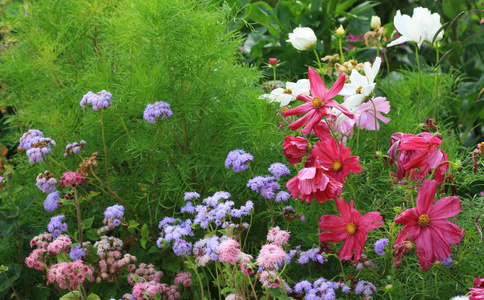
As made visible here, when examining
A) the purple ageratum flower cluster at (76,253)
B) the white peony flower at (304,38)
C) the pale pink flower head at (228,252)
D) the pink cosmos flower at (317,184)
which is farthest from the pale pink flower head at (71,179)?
the white peony flower at (304,38)

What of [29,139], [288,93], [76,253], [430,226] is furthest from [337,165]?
[29,139]

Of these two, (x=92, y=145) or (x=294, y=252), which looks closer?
(x=294, y=252)

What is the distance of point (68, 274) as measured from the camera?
1348 mm

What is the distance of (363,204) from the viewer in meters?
1.68

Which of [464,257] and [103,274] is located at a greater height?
[464,257]

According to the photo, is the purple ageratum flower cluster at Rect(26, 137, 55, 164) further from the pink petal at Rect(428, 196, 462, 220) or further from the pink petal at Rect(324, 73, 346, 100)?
the pink petal at Rect(428, 196, 462, 220)

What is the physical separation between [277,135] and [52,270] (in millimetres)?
820

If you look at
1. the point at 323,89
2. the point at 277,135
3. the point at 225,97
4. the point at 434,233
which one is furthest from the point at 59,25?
the point at 434,233

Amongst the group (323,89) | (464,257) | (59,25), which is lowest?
(464,257)

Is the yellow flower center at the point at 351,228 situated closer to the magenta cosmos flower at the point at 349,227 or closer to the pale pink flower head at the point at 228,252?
the magenta cosmos flower at the point at 349,227

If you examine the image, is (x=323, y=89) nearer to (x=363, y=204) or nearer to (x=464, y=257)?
(x=363, y=204)

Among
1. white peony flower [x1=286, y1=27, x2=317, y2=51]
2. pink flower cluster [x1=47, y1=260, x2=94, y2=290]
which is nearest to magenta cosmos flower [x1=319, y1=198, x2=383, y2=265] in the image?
pink flower cluster [x1=47, y1=260, x2=94, y2=290]

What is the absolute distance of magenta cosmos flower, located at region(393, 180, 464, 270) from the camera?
3.85 feet

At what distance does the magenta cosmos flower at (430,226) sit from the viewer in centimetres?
117
